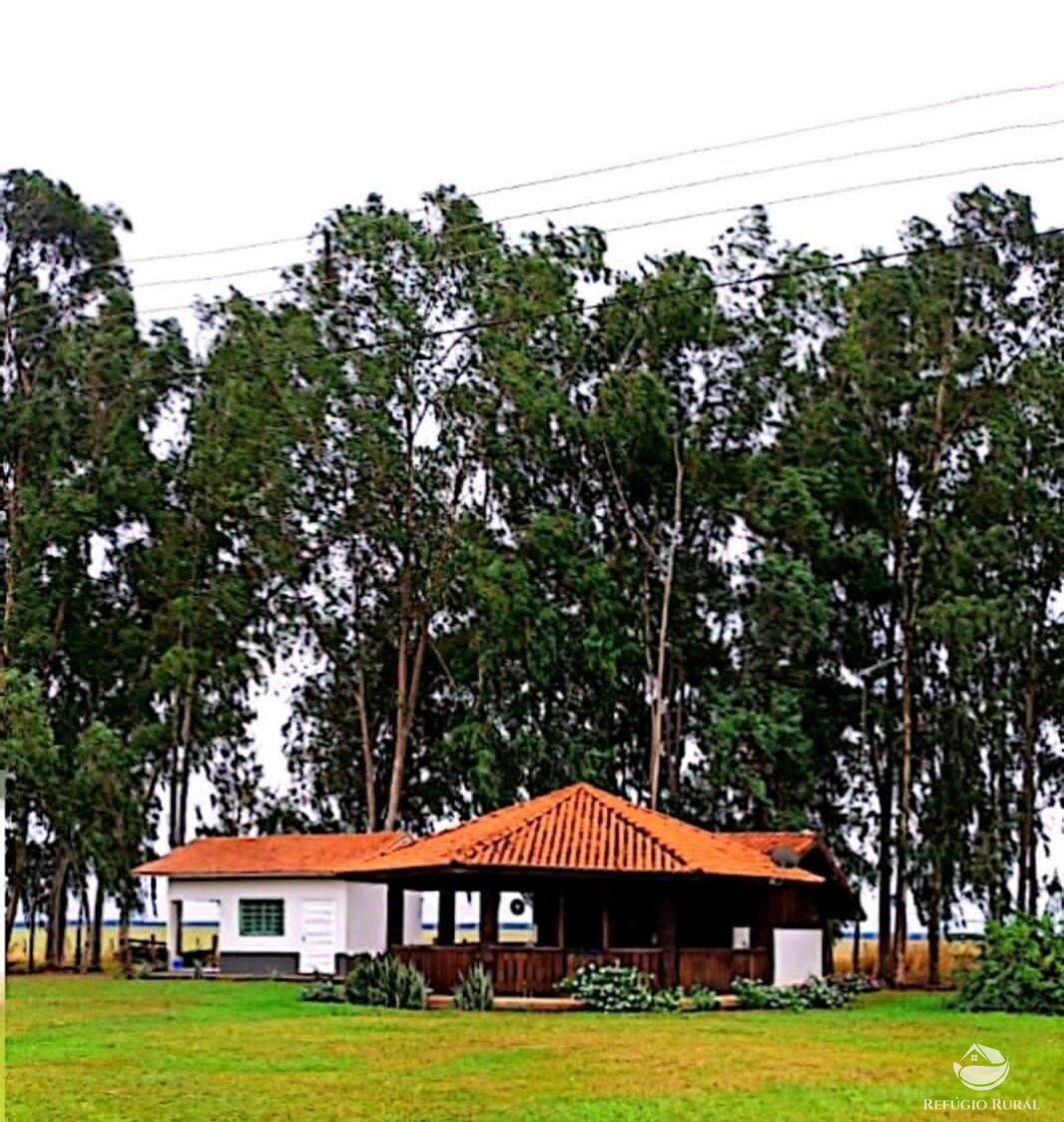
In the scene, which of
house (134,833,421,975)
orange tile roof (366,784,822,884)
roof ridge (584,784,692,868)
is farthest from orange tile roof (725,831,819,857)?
house (134,833,421,975)

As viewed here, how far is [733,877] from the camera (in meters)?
27.2

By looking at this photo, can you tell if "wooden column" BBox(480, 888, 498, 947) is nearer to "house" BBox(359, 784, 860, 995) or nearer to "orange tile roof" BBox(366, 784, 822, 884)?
"house" BBox(359, 784, 860, 995)

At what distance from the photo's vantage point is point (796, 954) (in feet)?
98.1

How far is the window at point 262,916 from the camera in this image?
117ft

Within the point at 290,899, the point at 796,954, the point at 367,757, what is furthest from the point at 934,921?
the point at 367,757

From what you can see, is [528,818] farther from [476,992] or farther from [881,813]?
[881,813]

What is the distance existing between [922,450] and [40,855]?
21.6 meters

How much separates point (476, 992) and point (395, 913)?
405 cm

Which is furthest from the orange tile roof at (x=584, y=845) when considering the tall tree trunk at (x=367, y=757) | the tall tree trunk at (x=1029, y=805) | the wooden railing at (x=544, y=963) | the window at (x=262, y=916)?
the tall tree trunk at (x=367, y=757)

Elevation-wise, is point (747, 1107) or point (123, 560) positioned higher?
point (123, 560)

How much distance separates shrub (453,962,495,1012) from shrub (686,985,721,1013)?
2864mm

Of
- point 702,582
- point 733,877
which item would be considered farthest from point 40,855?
point 733,877

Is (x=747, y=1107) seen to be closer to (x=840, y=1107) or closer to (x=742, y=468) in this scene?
(x=840, y=1107)

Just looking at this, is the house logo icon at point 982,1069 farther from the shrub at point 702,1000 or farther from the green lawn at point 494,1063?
the shrub at point 702,1000
